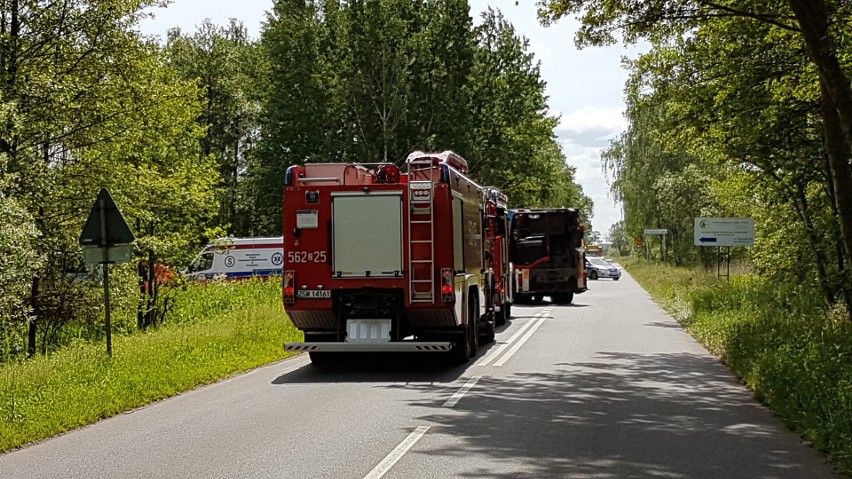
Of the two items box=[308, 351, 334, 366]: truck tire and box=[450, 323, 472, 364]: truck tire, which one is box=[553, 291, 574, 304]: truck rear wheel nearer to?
box=[450, 323, 472, 364]: truck tire

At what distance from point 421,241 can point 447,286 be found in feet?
2.52

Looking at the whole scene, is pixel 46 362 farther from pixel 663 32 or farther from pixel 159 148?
pixel 159 148

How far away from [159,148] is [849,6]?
791 inches

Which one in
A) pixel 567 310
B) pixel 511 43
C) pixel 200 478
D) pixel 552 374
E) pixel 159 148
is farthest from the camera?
pixel 511 43

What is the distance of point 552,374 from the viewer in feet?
46.1

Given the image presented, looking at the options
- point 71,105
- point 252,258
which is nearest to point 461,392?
point 71,105

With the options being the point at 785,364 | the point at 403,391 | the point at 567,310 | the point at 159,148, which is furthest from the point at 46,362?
the point at 567,310

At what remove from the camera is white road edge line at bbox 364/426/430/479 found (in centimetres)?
727

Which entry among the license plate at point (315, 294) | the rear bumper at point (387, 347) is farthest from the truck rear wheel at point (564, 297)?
the license plate at point (315, 294)

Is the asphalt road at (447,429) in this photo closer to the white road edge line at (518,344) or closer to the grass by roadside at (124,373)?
the white road edge line at (518,344)

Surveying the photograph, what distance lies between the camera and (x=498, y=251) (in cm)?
2206

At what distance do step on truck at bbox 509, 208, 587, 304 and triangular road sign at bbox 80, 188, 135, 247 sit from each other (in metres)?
19.9

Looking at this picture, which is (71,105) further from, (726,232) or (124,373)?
(726,232)

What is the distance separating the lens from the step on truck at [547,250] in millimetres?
33312
